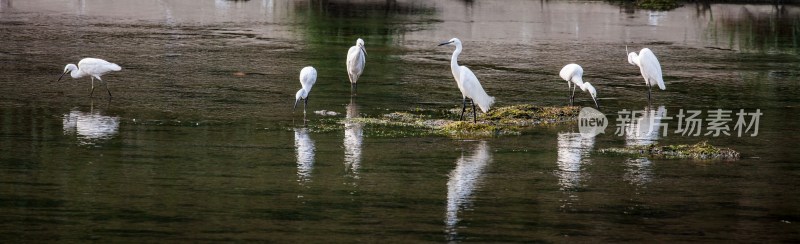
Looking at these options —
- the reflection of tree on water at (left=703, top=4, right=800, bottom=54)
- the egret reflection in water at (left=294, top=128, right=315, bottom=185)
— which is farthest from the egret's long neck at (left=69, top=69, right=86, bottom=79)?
the reflection of tree on water at (left=703, top=4, right=800, bottom=54)

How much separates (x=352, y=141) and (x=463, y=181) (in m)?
2.49

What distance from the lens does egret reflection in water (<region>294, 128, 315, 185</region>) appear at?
41.2 feet

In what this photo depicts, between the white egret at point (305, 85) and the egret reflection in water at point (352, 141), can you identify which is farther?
the white egret at point (305, 85)

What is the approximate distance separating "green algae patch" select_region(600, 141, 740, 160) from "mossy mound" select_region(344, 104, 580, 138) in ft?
5.63

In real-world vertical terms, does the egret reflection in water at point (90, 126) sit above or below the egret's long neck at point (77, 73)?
below

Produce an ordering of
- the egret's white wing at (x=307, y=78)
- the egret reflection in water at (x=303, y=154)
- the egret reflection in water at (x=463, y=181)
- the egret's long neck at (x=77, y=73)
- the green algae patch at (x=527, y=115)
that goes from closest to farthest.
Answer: the egret reflection in water at (x=463, y=181) → the egret reflection in water at (x=303, y=154) → the green algae patch at (x=527, y=115) → the egret's white wing at (x=307, y=78) → the egret's long neck at (x=77, y=73)

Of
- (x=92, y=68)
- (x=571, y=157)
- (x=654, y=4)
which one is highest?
(x=654, y=4)

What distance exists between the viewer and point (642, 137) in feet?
52.0

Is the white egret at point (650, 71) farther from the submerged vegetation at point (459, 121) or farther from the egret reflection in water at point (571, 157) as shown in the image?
the egret reflection in water at point (571, 157)

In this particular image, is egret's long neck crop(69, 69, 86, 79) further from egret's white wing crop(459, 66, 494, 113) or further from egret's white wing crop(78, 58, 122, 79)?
egret's white wing crop(459, 66, 494, 113)

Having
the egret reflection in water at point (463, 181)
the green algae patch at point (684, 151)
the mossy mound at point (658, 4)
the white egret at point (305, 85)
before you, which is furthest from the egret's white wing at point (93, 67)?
the mossy mound at point (658, 4)

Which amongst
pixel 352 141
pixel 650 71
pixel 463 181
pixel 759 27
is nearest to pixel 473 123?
pixel 352 141

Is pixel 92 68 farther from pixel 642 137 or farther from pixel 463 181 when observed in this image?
pixel 642 137

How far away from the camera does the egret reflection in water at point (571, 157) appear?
42.1ft
